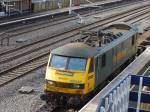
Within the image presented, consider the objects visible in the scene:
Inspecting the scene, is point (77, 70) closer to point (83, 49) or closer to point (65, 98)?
point (83, 49)

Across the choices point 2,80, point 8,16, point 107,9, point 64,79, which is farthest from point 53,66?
point 107,9

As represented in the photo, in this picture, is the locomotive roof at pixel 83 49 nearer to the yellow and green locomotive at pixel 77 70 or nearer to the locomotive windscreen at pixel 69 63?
the yellow and green locomotive at pixel 77 70

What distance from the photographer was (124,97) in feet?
36.1

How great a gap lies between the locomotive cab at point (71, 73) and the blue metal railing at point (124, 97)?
15.0 feet

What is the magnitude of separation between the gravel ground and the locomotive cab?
859mm

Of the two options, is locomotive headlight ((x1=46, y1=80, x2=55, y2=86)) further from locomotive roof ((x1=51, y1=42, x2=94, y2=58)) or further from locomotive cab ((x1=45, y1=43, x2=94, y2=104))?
locomotive roof ((x1=51, y1=42, x2=94, y2=58))

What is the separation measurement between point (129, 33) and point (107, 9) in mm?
33144

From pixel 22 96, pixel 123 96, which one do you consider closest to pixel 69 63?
pixel 22 96

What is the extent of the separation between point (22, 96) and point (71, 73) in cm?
252

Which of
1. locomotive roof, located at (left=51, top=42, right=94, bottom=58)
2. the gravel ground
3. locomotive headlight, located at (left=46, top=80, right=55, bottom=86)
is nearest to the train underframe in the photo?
locomotive headlight, located at (left=46, top=80, right=55, bottom=86)

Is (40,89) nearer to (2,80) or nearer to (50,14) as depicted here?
(2,80)

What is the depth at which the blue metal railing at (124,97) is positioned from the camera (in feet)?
31.1

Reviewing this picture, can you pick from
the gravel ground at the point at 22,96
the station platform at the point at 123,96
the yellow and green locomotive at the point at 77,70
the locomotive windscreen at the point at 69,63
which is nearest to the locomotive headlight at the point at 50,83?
the yellow and green locomotive at the point at 77,70

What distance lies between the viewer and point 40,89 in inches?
738
